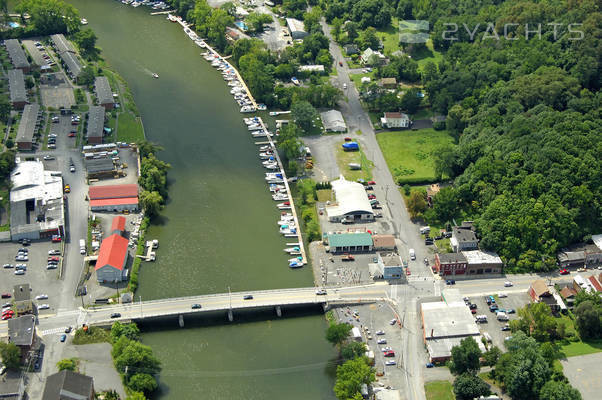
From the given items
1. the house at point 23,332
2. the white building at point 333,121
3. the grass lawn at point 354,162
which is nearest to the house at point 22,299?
the house at point 23,332

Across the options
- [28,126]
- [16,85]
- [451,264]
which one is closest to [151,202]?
[28,126]

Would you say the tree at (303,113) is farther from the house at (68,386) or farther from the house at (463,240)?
the house at (68,386)

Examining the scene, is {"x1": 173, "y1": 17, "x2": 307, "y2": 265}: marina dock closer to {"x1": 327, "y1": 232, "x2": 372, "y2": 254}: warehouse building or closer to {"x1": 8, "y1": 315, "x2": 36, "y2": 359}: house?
{"x1": 327, "y1": 232, "x2": 372, "y2": 254}: warehouse building

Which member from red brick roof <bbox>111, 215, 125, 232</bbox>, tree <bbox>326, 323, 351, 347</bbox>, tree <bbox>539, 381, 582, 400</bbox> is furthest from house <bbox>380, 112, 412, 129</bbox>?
tree <bbox>539, 381, 582, 400</bbox>

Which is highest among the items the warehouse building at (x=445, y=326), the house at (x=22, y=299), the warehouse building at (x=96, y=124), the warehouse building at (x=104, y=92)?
the warehouse building at (x=445, y=326)

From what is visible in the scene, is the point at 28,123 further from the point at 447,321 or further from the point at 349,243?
the point at 447,321

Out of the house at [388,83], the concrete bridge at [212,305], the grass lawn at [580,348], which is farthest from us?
the house at [388,83]
